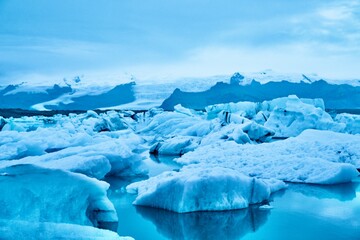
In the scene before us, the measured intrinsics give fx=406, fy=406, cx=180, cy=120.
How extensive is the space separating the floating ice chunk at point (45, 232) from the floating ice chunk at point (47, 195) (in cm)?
19

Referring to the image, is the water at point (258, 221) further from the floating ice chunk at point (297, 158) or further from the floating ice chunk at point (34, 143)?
the floating ice chunk at point (34, 143)

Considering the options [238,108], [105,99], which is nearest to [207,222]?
[238,108]

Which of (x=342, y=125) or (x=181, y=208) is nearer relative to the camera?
(x=181, y=208)

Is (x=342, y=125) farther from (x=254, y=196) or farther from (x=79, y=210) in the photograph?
(x=79, y=210)

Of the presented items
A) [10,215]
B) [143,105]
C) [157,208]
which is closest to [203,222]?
[157,208]

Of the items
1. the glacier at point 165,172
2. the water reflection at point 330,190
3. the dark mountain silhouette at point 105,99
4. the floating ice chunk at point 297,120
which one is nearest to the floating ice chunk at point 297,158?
the glacier at point 165,172

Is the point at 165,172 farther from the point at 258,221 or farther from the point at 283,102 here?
the point at 283,102

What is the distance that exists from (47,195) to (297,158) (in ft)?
15.3

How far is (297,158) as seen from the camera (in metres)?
6.82

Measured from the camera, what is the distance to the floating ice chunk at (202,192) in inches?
169

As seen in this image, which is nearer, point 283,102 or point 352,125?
point 352,125

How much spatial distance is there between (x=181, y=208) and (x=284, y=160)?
320 centimetres

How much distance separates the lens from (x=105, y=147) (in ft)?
22.4

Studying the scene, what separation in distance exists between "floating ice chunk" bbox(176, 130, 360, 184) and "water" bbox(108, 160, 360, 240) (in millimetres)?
1039
